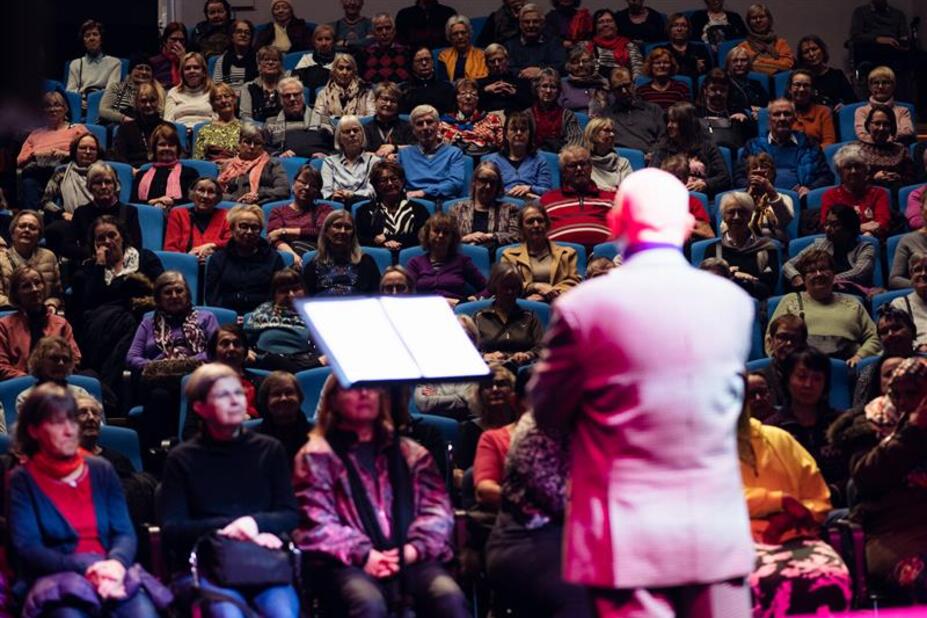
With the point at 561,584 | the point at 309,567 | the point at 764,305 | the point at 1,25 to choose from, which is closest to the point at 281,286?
the point at 764,305

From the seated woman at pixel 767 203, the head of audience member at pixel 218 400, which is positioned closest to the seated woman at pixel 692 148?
the seated woman at pixel 767 203

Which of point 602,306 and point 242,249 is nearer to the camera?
point 602,306

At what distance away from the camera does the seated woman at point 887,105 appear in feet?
29.5

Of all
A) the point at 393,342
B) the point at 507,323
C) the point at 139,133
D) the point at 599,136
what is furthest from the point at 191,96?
the point at 393,342

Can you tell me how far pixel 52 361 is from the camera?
569 cm

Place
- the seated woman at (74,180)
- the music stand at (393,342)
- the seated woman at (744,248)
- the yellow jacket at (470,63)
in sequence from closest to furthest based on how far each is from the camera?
the music stand at (393,342)
the seated woman at (744,248)
the seated woman at (74,180)
the yellow jacket at (470,63)

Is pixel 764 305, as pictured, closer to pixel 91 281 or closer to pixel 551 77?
pixel 551 77

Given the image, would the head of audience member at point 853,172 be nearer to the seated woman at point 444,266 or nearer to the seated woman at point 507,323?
the seated woman at point 444,266

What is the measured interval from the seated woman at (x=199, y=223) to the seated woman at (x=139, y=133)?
117cm

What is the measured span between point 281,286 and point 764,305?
7.16 ft

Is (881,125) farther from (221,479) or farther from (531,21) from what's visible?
(221,479)

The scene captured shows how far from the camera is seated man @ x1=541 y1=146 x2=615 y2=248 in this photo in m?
7.82

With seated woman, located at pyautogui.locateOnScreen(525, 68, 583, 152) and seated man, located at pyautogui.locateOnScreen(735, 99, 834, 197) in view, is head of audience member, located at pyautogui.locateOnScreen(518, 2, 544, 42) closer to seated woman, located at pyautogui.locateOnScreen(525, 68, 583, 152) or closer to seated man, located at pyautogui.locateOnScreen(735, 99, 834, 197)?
seated woman, located at pyautogui.locateOnScreen(525, 68, 583, 152)

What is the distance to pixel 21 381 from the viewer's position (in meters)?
5.85
